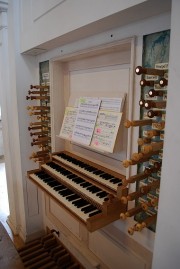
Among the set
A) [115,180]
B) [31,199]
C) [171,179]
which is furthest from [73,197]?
[31,199]

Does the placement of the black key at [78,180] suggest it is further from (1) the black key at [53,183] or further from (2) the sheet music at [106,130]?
(2) the sheet music at [106,130]

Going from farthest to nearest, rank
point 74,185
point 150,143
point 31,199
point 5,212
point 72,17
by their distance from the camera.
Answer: point 5,212 < point 31,199 < point 74,185 < point 72,17 < point 150,143

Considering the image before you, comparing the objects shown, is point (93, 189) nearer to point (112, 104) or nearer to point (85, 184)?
point (85, 184)

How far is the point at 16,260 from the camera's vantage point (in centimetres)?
109

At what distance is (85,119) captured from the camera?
57.3 inches

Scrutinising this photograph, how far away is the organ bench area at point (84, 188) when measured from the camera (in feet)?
3.68

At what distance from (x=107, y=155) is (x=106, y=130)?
246 mm

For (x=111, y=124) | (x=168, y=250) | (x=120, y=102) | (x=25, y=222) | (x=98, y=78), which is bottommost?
(x=25, y=222)

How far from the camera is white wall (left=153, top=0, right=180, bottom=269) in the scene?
623mm

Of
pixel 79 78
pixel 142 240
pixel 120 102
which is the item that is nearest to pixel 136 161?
pixel 120 102

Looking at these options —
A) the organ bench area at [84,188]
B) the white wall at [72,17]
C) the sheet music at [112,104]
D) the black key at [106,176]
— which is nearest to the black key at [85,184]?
the organ bench area at [84,188]

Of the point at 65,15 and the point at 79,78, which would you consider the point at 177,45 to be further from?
the point at 79,78

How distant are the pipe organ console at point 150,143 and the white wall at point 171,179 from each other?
0.63 ft

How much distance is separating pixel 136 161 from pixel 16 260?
0.82 m
